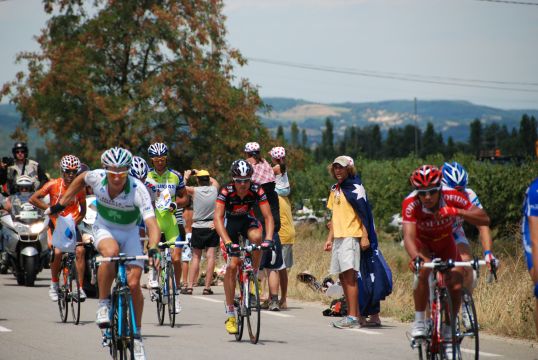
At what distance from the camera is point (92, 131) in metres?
38.7

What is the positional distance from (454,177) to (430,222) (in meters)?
1.17

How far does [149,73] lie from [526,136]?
16472cm

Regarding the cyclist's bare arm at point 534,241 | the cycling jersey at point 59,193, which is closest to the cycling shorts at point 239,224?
the cycling jersey at point 59,193

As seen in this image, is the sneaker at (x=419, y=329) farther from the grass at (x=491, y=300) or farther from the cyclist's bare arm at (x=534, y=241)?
the grass at (x=491, y=300)

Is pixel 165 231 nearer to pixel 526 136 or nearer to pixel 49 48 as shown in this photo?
pixel 49 48

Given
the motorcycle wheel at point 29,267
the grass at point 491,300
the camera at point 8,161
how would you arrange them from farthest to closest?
the camera at point 8,161 < the motorcycle wheel at point 29,267 < the grass at point 491,300

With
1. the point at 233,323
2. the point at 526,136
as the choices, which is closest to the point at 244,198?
the point at 233,323

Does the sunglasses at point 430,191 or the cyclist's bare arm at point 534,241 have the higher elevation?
the sunglasses at point 430,191

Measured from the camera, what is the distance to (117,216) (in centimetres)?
1002

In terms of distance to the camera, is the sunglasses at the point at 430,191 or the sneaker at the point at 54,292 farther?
the sneaker at the point at 54,292

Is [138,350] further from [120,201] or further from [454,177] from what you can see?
[454,177]

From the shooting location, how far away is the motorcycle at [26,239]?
1912 centimetres

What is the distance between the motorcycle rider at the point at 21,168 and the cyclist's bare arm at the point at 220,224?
29.5 feet

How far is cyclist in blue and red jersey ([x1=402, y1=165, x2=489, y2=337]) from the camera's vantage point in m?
9.12
